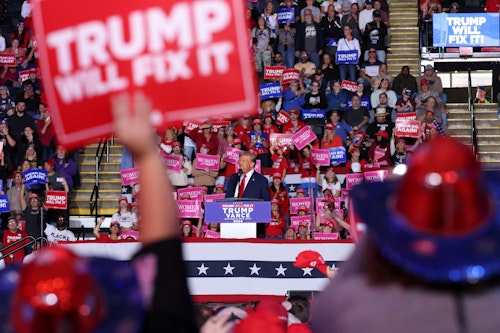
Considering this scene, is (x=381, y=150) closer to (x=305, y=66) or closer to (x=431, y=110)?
(x=431, y=110)

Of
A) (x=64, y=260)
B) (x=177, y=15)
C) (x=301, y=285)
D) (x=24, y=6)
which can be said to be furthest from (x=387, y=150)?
(x=64, y=260)

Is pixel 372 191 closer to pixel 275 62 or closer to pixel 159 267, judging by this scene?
pixel 159 267

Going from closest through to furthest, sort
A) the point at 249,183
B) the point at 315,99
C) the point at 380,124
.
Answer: the point at 249,183, the point at 380,124, the point at 315,99

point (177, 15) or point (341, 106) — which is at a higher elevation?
point (177, 15)

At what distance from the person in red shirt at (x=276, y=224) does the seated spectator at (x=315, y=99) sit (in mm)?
3661

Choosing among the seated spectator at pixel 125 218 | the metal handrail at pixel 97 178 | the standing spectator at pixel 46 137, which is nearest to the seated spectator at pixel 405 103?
the metal handrail at pixel 97 178

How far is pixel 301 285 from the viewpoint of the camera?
428 inches

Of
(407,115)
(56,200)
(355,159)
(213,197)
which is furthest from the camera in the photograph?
(407,115)

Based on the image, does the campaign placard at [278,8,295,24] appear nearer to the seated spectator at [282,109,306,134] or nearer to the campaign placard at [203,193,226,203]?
the seated spectator at [282,109,306,134]

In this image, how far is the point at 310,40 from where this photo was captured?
66.5 feet

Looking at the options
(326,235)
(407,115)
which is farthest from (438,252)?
(407,115)

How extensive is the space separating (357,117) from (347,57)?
6.84ft

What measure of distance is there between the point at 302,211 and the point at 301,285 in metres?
4.31

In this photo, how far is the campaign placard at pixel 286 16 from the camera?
2085 cm
